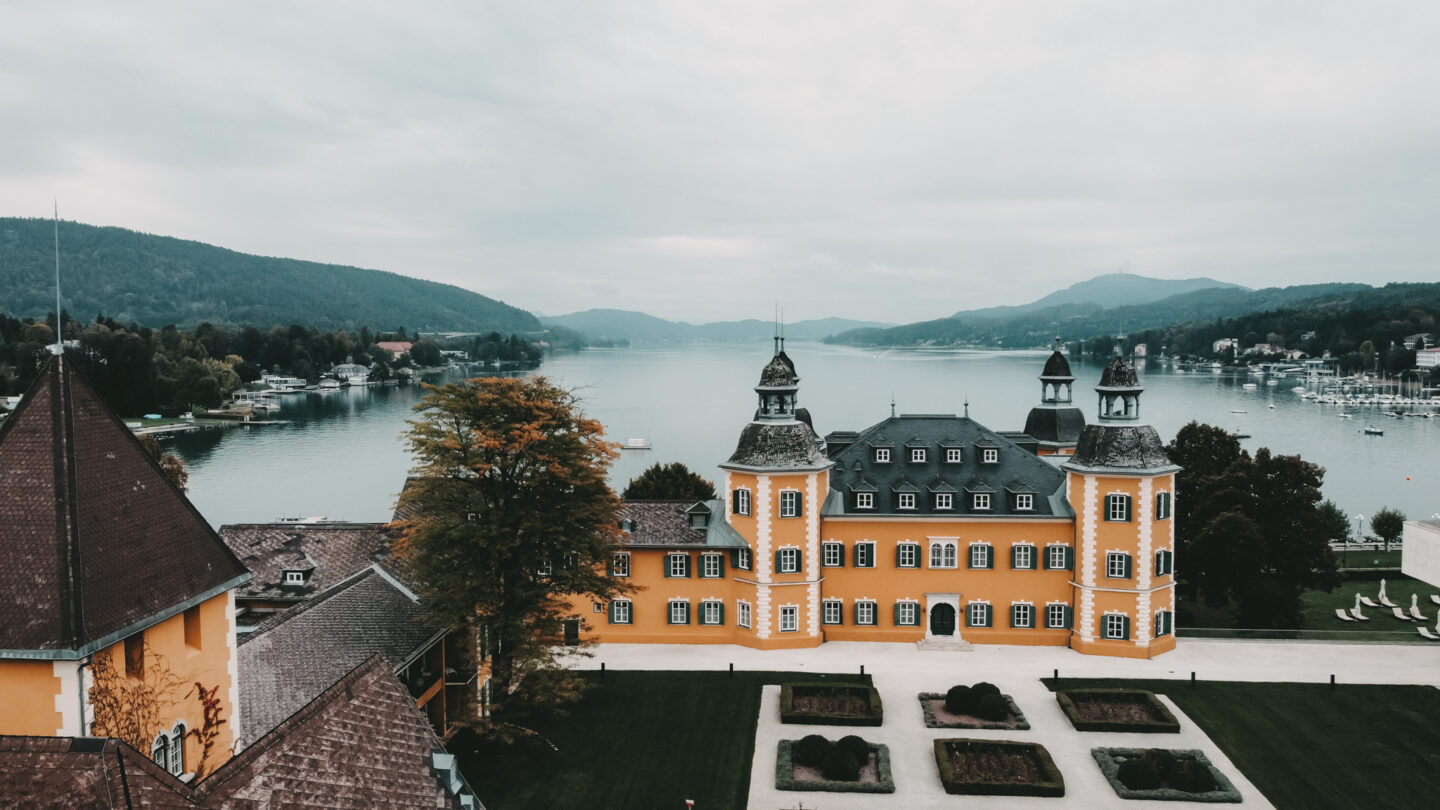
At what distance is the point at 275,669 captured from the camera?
77.3 feet

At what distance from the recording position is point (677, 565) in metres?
41.4

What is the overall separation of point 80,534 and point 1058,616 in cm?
3644

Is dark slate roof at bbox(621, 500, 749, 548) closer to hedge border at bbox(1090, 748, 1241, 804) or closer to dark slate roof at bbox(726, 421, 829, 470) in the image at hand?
dark slate roof at bbox(726, 421, 829, 470)

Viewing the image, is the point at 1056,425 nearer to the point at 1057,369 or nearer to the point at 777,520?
the point at 1057,369

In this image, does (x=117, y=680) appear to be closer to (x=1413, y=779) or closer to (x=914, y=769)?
(x=914, y=769)

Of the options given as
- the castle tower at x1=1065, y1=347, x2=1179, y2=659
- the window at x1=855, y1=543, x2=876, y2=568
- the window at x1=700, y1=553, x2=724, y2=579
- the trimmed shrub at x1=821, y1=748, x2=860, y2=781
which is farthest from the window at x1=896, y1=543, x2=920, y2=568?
the trimmed shrub at x1=821, y1=748, x2=860, y2=781

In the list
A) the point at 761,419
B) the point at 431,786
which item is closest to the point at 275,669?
the point at 431,786

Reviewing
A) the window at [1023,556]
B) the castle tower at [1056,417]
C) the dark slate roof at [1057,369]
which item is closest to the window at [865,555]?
the window at [1023,556]

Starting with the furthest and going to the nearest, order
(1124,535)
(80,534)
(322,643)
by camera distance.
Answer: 1. (1124,535)
2. (322,643)
3. (80,534)

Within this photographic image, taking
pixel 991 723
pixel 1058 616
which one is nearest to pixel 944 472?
pixel 1058 616

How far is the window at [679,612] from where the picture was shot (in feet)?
136

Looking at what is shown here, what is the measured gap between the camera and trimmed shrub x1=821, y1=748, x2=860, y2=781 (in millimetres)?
28516

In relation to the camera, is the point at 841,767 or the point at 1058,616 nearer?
the point at 841,767

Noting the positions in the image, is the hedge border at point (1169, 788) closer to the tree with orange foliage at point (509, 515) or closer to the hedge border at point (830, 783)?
the hedge border at point (830, 783)
